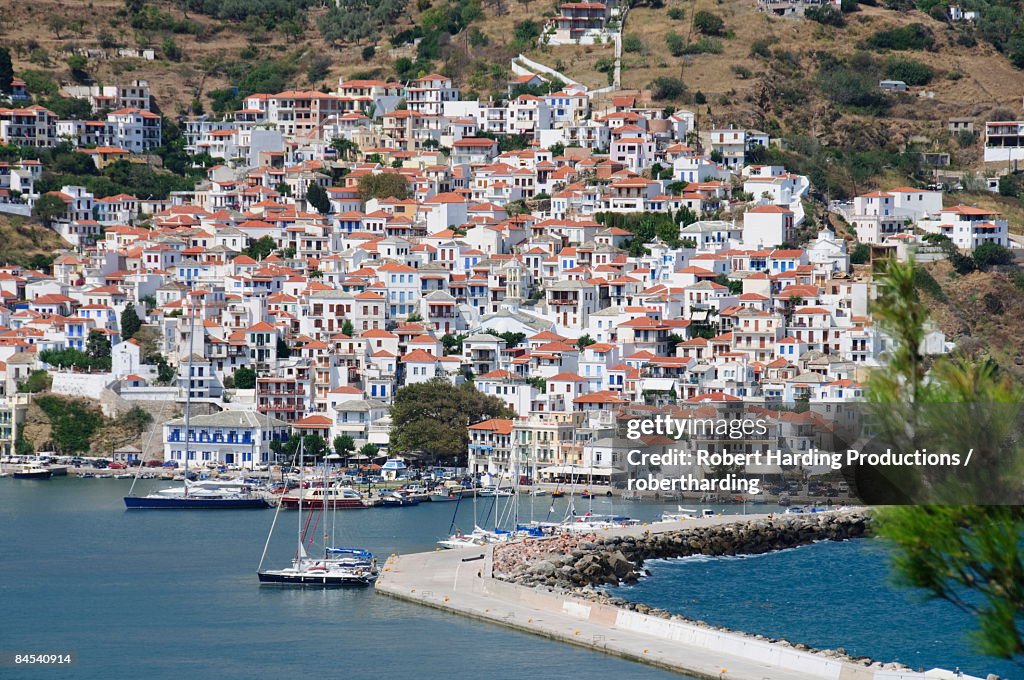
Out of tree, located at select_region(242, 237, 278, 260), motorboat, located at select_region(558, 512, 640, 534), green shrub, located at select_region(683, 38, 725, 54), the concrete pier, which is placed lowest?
motorboat, located at select_region(558, 512, 640, 534)

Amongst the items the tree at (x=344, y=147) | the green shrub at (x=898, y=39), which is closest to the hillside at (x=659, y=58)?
the green shrub at (x=898, y=39)

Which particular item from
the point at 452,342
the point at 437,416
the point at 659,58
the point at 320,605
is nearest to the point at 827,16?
the point at 659,58

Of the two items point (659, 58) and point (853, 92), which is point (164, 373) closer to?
point (659, 58)

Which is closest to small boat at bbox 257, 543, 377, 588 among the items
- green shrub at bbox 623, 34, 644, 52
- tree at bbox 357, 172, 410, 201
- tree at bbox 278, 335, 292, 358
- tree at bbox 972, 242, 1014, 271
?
tree at bbox 278, 335, 292, 358

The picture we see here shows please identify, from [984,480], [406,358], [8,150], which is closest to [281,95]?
[8,150]

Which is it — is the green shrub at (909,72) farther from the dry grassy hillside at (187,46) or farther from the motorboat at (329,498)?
the motorboat at (329,498)

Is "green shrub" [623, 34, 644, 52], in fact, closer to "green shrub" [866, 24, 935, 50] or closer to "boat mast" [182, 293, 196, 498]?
"green shrub" [866, 24, 935, 50]
